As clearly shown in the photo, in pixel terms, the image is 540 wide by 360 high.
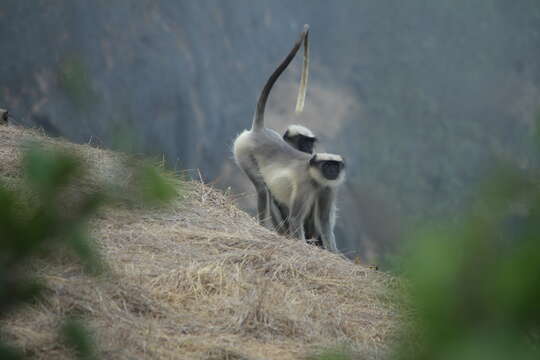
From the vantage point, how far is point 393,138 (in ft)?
61.9

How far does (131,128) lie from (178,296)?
2.10 metres

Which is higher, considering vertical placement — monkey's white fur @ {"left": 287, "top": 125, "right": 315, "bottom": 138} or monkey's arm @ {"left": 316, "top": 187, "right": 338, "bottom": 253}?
monkey's white fur @ {"left": 287, "top": 125, "right": 315, "bottom": 138}

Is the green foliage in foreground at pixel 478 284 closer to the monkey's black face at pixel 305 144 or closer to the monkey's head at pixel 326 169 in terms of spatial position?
the monkey's head at pixel 326 169

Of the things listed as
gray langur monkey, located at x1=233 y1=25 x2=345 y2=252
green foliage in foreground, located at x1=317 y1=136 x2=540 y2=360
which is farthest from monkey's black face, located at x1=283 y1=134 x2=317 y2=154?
green foliage in foreground, located at x1=317 y1=136 x2=540 y2=360

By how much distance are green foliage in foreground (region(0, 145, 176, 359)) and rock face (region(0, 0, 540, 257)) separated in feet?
43.8

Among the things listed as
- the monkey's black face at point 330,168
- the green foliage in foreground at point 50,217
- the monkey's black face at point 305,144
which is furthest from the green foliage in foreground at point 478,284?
the monkey's black face at point 305,144

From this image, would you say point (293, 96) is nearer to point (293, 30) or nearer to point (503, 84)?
point (293, 30)

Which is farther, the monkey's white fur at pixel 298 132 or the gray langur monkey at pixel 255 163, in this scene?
the monkey's white fur at pixel 298 132

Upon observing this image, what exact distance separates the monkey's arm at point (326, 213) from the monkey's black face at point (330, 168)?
17cm

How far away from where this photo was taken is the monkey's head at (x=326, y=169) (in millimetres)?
6648

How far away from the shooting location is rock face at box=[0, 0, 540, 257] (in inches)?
634

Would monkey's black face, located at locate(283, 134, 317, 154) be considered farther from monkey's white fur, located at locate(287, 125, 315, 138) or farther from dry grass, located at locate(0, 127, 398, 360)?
dry grass, located at locate(0, 127, 398, 360)

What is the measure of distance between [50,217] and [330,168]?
5.18 m

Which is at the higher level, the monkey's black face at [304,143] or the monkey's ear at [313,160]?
the monkey's ear at [313,160]
